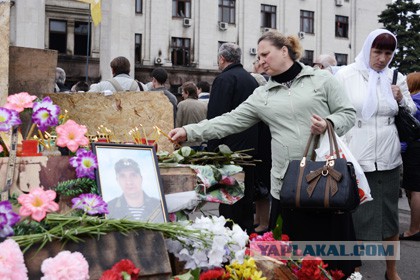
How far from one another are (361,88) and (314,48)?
1561 inches

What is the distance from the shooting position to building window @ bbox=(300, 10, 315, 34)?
43.6 meters

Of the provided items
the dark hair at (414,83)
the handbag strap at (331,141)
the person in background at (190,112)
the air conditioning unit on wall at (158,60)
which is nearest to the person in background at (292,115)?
the handbag strap at (331,141)

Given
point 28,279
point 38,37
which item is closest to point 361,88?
point 28,279

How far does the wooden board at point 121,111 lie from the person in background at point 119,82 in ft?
11.6

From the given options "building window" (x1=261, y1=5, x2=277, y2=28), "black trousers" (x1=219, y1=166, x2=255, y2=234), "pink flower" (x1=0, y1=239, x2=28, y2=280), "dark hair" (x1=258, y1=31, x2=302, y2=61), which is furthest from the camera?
"building window" (x1=261, y1=5, x2=277, y2=28)

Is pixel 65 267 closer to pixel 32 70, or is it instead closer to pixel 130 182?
pixel 130 182

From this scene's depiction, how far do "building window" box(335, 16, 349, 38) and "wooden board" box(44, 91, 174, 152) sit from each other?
141 feet

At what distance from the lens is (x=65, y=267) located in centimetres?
211

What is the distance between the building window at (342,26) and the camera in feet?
148

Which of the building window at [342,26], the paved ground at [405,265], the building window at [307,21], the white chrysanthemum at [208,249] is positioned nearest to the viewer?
the white chrysanthemum at [208,249]

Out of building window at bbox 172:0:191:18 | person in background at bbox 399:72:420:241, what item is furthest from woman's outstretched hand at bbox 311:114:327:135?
building window at bbox 172:0:191:18

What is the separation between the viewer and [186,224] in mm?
2715

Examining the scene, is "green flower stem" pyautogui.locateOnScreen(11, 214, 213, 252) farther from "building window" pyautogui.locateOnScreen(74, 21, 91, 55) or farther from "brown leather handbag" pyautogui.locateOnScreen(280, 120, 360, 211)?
"building window" pyautogui.locateOnScreen(74, 21, 91, 55)

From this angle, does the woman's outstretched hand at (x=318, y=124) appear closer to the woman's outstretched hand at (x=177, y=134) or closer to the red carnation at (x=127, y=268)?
the woman's outstretched hand at (x=177, y=134)
